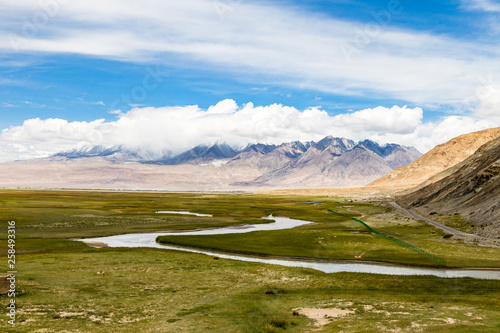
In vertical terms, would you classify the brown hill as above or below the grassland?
above

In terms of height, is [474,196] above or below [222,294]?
above

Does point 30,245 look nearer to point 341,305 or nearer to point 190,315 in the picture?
point 190,315

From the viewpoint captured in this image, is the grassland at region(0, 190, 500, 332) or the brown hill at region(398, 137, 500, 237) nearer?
the grassland at region(0, 190, 500, 332)

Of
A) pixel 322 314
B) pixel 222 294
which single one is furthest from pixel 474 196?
pixel 222 294

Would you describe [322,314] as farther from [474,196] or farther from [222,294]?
[474,196]

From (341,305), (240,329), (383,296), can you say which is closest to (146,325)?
(240,329)

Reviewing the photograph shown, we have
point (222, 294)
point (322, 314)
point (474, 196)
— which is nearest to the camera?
point (322, 314)

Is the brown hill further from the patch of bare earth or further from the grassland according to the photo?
the patch of bare earth

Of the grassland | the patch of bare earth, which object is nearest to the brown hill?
the grassland

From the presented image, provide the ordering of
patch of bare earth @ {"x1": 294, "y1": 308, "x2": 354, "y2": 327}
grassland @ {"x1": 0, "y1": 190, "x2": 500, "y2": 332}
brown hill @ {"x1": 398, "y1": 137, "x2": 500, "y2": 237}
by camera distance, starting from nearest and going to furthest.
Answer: grassland @ {"x1": 0, "y1": 190, "x2": 500, "y2": 332} → patch of bare earth @ {"x1": 294, "y1": 308, "x2": 354, "y2": 327} → brown hill @ {"x1": 398, "y1": 137, "x2": 500, "y2": 237}
